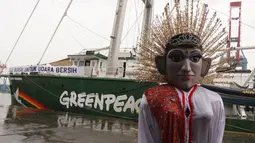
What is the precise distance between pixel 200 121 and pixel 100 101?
28.0 feet

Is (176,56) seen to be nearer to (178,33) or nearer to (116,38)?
(178,33)

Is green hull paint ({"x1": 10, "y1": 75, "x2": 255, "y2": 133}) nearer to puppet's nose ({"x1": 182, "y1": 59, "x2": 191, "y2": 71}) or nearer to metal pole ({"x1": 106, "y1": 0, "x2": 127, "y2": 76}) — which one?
metal pole ({"x1": 106, "y1": 0, "x2": 127, "y2": 76})

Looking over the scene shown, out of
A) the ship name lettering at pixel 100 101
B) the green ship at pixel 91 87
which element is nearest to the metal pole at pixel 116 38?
the green ship at pixel 91 87

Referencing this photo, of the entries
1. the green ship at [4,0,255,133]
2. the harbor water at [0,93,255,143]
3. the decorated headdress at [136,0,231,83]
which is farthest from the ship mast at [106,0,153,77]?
the decorated headdress at [136,0,231,83]

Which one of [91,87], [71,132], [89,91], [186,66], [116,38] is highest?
[116,38]

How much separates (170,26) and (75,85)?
29.1ft

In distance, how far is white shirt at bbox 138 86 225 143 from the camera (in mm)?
1705

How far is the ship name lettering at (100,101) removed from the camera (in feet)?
31.1

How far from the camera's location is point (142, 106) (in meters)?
1.85

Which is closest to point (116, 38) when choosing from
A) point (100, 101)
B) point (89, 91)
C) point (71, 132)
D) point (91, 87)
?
point (91, 87)

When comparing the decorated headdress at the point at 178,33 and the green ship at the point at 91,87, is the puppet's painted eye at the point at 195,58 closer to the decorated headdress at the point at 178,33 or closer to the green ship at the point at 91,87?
the decorated headdress at the point at 178,33

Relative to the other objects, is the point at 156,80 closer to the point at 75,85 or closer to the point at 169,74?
the point at 169,74

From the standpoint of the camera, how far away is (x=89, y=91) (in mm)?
10266

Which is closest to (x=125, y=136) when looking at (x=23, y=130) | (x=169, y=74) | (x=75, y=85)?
(x=23, y=130)
